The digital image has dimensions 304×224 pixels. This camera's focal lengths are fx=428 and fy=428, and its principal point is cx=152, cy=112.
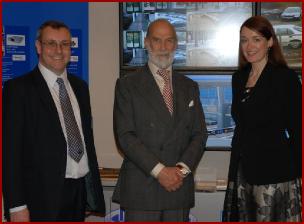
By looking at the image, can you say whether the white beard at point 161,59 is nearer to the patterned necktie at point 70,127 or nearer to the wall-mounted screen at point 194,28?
the patterned necktie at point 70,127

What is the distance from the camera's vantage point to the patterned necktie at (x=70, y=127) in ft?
7.82

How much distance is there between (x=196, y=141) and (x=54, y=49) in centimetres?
97

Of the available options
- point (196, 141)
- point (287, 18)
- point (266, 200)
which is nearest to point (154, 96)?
point (196, 141)

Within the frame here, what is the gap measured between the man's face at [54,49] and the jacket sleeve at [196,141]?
0.82 m

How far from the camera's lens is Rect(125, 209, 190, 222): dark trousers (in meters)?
2.47

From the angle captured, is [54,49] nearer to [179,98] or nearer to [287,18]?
[179,98]

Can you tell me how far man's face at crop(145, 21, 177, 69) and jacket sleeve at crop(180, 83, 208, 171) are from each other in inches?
10.8

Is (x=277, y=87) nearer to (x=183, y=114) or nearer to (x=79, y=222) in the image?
(x=183, y=114)

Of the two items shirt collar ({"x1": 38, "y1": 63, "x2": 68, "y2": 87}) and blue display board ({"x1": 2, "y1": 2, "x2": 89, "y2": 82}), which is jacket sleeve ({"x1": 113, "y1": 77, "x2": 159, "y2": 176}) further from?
blue display board ({"x1": 2, "y1": 2, "x2": 89, "y2": 82})

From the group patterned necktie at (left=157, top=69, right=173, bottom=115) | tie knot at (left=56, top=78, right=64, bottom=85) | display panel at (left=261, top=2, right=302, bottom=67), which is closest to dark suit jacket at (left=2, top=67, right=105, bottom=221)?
tie knot at (left=56, top=78, right=64, bottom=85)

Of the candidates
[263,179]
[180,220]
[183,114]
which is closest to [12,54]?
[183,114]

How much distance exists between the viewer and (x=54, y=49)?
2.39 m

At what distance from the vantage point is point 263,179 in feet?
7.79

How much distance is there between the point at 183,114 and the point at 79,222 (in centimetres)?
87
